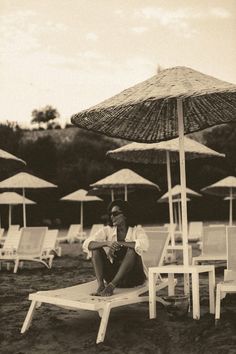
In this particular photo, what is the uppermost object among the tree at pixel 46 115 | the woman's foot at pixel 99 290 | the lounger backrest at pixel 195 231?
the tree at pixel 46 115

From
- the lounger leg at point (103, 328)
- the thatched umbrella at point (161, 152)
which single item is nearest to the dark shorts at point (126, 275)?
the lounger leg at point (103, 328)

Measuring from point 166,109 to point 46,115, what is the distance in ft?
146

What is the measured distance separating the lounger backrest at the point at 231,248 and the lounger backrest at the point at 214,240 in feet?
8.01

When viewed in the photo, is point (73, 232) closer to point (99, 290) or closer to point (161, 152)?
point (161, 152)

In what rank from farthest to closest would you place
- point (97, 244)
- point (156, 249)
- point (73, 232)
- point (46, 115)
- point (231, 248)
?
point (46, 115) < point (73, 232) < point (156, 249) < point (231, 248) < point (97, 244)

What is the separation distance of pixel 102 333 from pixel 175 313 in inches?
32.4

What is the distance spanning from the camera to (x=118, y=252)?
4934 mm

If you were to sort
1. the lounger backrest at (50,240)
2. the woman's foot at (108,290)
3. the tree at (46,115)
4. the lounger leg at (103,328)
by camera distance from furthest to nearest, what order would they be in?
the tree at (46,115) < the lounger backrest at (50,240) < the woman's foot at (108,290) < the lounger leg at (103,328)

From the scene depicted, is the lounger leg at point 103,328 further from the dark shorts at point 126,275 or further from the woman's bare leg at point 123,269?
the dark shorts at point 126,275

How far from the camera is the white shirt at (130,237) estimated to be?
4727 millimetres

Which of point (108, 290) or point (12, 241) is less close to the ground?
point (108, 290)

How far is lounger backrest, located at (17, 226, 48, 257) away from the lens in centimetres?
924

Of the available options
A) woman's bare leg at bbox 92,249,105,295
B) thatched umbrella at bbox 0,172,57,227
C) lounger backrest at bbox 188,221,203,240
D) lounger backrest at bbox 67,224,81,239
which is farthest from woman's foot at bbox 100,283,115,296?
lounger backrest at bbox 67,224,81,239

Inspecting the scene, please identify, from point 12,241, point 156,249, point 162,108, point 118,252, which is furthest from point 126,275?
point 12,241
